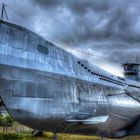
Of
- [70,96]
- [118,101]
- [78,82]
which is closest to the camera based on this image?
[70,96]

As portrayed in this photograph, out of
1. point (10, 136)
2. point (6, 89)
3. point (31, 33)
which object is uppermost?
point (31, 33)

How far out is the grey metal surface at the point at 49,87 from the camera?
8258 millimetres

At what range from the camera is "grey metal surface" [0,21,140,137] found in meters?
8.26

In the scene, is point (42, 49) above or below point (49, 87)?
above

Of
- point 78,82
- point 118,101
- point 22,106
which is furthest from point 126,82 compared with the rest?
point 22,106

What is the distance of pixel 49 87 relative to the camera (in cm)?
916

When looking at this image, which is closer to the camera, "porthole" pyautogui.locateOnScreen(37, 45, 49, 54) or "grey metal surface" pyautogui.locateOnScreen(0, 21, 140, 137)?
"grey metal surface" pyautogui.locateOnScreen(0, 21, 140, 137)

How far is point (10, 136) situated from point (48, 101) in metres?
8.26

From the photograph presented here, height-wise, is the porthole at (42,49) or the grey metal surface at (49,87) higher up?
the porthole at (42,49)

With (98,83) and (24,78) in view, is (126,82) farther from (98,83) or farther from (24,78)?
(24,78)

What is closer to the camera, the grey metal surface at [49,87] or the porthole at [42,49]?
the grey metal surface at [49,87]

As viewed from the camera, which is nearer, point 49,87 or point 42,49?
point 49,87

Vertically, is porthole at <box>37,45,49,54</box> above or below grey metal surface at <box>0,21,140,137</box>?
above

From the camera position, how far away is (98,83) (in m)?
12.8
